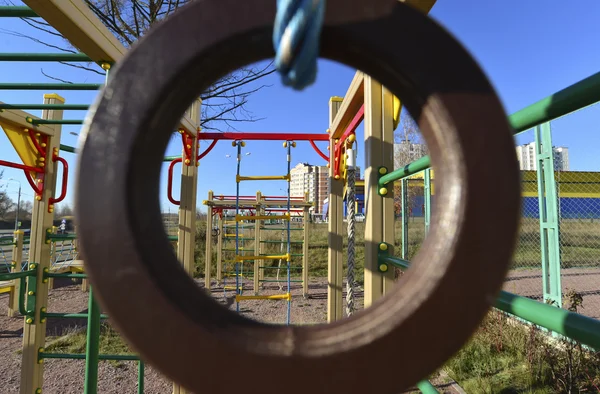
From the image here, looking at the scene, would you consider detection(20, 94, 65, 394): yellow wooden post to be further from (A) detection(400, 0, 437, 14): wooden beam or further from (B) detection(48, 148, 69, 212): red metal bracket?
(A) detection(400, 0, 437, 14): wooden beam

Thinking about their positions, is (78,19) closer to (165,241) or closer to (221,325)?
Result: (165,241)

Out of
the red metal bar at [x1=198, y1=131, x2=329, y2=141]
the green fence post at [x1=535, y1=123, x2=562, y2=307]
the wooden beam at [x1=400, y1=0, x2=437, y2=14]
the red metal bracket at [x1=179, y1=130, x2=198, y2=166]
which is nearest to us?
the wooden beam at [x1=400, y1=0, x2=437, y2=14]

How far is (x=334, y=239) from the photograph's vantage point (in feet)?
9.70

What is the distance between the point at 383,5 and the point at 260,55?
144 mm

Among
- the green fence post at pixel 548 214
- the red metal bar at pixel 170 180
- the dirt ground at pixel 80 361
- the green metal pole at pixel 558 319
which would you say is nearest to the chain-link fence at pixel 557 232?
the green fence post at pixel 548 214

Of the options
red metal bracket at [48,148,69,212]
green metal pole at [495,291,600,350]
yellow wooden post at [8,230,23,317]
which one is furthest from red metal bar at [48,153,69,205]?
green metal pole at [495,291,600,350]

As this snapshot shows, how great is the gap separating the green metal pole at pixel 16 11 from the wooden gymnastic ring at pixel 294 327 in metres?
1.47

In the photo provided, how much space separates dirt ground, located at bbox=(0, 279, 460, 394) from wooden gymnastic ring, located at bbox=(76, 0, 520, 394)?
2.92m

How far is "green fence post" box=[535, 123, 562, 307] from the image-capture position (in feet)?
11.8

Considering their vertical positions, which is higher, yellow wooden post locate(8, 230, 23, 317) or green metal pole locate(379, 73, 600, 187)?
green metal pole locate(379, 73, 600, 187)

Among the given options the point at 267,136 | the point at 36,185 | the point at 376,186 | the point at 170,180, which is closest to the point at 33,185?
the point at 36,185

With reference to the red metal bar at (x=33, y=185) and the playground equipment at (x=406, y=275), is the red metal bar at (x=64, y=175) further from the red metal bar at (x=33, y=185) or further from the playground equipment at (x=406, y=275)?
the playground equipment at (x=406, y=275)

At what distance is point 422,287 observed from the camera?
35 cm

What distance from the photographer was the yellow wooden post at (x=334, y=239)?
9.20 feet
